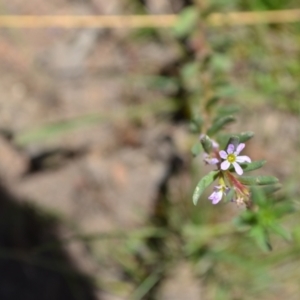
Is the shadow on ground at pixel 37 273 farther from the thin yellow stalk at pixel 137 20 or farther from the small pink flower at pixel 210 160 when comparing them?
the small pink flower at pixel 210 160

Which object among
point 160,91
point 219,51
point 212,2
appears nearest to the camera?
point 212,2

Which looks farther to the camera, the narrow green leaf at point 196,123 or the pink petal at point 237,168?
the narrow green leaf at point 196,123

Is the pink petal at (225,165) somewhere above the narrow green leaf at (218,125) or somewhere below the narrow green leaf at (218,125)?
below

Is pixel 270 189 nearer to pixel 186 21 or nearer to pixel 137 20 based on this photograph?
pixel 186 21

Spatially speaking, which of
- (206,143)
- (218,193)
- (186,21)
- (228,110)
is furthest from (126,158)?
(218,193)

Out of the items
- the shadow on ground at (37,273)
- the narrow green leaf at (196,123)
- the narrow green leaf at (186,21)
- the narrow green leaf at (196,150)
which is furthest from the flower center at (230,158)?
the shadow on ground at (37,273)

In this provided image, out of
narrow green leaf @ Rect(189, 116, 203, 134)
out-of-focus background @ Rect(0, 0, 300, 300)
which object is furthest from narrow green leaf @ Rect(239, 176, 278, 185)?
out-of-focus background @ Rect(0, 0, 300, 300)

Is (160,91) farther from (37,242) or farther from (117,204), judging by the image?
(37,242)

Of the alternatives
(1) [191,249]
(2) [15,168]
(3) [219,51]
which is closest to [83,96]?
(2) [15,168]
